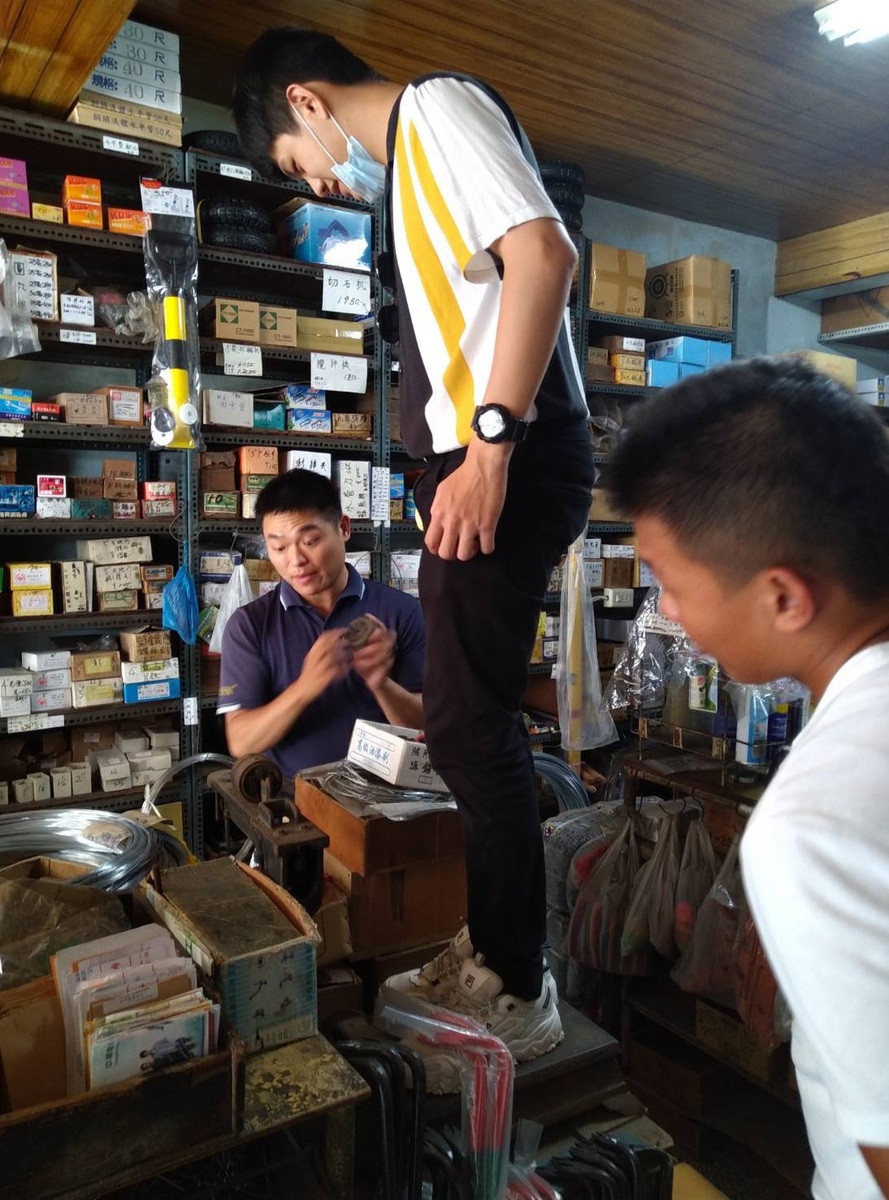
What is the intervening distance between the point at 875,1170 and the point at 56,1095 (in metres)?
0.73

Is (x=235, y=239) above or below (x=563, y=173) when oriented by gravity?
below

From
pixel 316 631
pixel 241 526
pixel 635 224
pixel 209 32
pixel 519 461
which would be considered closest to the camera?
pixel 519 461

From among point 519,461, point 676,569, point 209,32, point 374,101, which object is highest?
point 209,32

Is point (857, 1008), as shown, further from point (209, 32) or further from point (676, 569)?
point (209, 32)

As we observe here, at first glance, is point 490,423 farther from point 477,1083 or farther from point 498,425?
point 477,1083

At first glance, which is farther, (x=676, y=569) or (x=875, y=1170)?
(x=676, y=569)

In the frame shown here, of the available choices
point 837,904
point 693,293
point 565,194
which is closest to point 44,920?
point 837,904

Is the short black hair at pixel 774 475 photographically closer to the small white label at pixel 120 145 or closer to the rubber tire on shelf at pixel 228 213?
the small white label at pixel 120 145

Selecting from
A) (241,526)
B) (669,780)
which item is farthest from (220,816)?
(669,780)

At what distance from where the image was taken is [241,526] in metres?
3.25

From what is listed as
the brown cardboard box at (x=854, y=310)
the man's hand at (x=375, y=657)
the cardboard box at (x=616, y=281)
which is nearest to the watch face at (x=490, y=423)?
the man's hand at (x=375, y=657)

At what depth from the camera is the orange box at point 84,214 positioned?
2844 mm

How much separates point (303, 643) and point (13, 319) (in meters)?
1.53

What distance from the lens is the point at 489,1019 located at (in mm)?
1181
